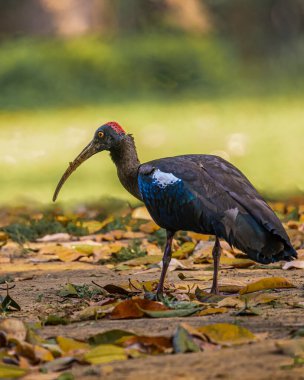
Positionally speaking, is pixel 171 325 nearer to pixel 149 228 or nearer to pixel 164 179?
pixel 164 179

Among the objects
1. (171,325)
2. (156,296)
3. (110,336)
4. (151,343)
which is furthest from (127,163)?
(151,343)

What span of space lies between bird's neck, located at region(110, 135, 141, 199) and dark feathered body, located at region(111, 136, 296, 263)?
31 cm

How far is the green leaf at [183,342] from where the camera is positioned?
4355 millimetres

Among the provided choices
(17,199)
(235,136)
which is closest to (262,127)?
(235,136)

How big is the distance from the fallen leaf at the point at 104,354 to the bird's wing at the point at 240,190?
60.9 inches

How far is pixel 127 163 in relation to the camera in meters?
6.88

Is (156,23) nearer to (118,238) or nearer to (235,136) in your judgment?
(235,136)

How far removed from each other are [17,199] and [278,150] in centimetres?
411

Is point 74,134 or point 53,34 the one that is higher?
point 53,34

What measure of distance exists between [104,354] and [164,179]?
1936 millimetres

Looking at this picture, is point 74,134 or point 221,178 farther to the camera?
point 74,134

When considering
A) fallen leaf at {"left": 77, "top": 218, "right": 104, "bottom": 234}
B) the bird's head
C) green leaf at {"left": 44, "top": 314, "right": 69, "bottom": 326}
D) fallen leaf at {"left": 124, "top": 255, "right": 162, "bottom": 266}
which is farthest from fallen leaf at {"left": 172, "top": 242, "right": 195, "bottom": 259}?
green leaf at {"left": 44, "top": 314, "right": 69, "bottom": 326}

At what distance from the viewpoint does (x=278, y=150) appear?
48.1ft

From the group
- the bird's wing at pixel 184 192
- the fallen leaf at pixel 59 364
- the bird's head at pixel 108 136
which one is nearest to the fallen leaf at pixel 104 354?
the fallen leaf at pixel 59 364
